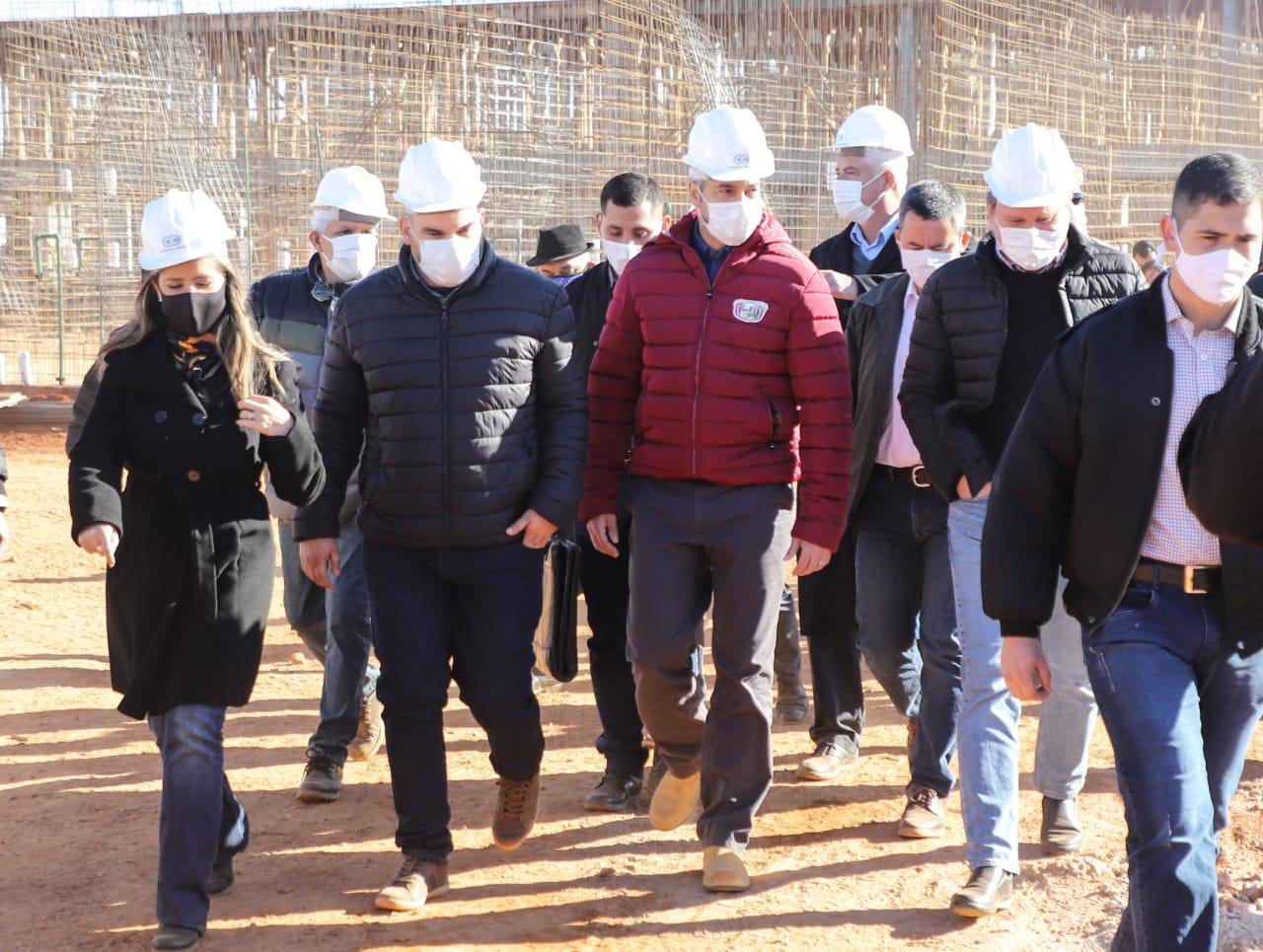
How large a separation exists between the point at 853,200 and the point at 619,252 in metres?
1.14

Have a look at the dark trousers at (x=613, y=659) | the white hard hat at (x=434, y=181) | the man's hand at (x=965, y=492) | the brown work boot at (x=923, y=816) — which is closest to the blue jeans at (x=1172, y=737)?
the man's hand at (x=965, y=492)

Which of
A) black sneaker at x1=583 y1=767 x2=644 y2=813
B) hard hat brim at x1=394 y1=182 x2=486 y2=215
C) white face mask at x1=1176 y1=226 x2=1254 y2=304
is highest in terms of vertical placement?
hard hat brim at x1=394 y1=182 x2=486 y2=215

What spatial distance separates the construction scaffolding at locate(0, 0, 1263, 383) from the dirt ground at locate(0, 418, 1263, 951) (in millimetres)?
8016

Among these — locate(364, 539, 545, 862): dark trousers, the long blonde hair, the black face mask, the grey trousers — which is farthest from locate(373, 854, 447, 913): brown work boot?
the black face mask

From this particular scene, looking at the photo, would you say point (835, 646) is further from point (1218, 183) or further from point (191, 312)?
point (1218, 183)

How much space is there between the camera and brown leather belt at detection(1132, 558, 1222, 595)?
3.51 m

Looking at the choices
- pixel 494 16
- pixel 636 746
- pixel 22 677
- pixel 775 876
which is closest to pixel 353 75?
pixel 494 16

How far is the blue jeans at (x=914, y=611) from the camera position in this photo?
5293 millimetres

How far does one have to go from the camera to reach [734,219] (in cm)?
500

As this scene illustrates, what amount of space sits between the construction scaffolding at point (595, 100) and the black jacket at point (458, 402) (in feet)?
28.8

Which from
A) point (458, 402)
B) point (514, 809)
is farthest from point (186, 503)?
point (514, 809)

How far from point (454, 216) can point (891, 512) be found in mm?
1907

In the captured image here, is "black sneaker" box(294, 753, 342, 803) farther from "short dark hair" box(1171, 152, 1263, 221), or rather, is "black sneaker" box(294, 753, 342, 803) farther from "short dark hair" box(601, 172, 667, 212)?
Result: "short dark hair" box(1171, 152, 1263, 221)

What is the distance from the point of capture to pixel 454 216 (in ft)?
16.1
